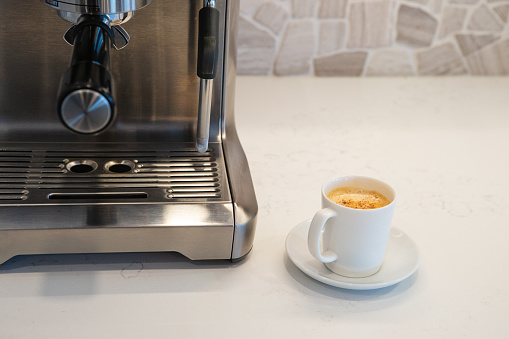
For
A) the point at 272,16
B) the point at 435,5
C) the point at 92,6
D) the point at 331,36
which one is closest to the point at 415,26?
the point at 435,5

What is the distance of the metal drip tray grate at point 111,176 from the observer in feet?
2.04

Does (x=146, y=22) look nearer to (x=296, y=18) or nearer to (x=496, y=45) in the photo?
(x=296, y=18)

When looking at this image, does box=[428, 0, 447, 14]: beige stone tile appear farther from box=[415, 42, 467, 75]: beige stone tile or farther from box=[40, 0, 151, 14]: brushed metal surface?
box=[40, 0, 151, 14]: brushed metal surface

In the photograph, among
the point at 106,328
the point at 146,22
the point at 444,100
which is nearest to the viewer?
the point at 106,328

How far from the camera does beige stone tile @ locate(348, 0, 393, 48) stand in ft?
3.66

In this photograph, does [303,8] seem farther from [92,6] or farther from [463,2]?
[92,6]

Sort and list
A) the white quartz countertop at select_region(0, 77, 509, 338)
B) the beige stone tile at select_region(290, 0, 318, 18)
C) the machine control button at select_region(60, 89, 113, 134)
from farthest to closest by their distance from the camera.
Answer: the beige stone tile at select_region(290, 0, 318, 18) → the white quartz countertop at select_region(0, 77, 509, 338) → the machine control button at select_region(60, 89, 113, 134)

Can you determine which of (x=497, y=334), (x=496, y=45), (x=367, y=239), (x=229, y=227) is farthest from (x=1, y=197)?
(x=496, y=45)

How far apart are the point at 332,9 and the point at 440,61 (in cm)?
23

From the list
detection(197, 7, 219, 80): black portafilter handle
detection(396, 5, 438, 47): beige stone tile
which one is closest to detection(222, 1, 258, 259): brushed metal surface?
detection(197, 7, 219, 80): black portafilter handle

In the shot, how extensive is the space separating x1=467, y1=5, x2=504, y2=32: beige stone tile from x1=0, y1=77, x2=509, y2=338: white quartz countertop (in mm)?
254

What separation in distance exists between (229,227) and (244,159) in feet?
0.39

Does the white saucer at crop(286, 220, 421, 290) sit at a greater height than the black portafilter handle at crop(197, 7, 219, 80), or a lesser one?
lesser

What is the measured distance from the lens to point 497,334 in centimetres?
56
